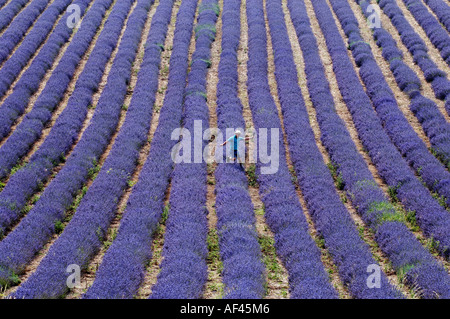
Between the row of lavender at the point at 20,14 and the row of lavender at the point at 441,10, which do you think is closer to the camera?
the row of lavender at the point at 441,10

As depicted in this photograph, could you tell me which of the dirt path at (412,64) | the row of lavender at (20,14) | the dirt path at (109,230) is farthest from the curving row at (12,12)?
the dirt path at (412,64)

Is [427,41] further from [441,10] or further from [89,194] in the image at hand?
[89,194]

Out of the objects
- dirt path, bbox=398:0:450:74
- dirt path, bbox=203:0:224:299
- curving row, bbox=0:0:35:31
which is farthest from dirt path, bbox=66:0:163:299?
dirt path, bbox=398:0:450:74

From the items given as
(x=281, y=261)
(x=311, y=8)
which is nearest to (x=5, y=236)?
(x=281, y=261)

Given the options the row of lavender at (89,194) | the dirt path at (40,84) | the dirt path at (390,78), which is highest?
the row of lavender at (89,194)

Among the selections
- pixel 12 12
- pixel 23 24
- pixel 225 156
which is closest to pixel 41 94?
pixel 225 156

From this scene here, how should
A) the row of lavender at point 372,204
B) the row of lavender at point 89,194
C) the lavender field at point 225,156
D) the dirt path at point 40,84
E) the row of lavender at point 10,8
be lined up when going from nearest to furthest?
the row of lavender at point 89,194
the row of lavender at point 372,204
the lavender field at point 225,156
the dirt path at point 40,84
the row of lavender at point 10,8

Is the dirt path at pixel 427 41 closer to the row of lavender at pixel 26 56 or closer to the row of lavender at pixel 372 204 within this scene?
the row of lavender at pixel 372 204
